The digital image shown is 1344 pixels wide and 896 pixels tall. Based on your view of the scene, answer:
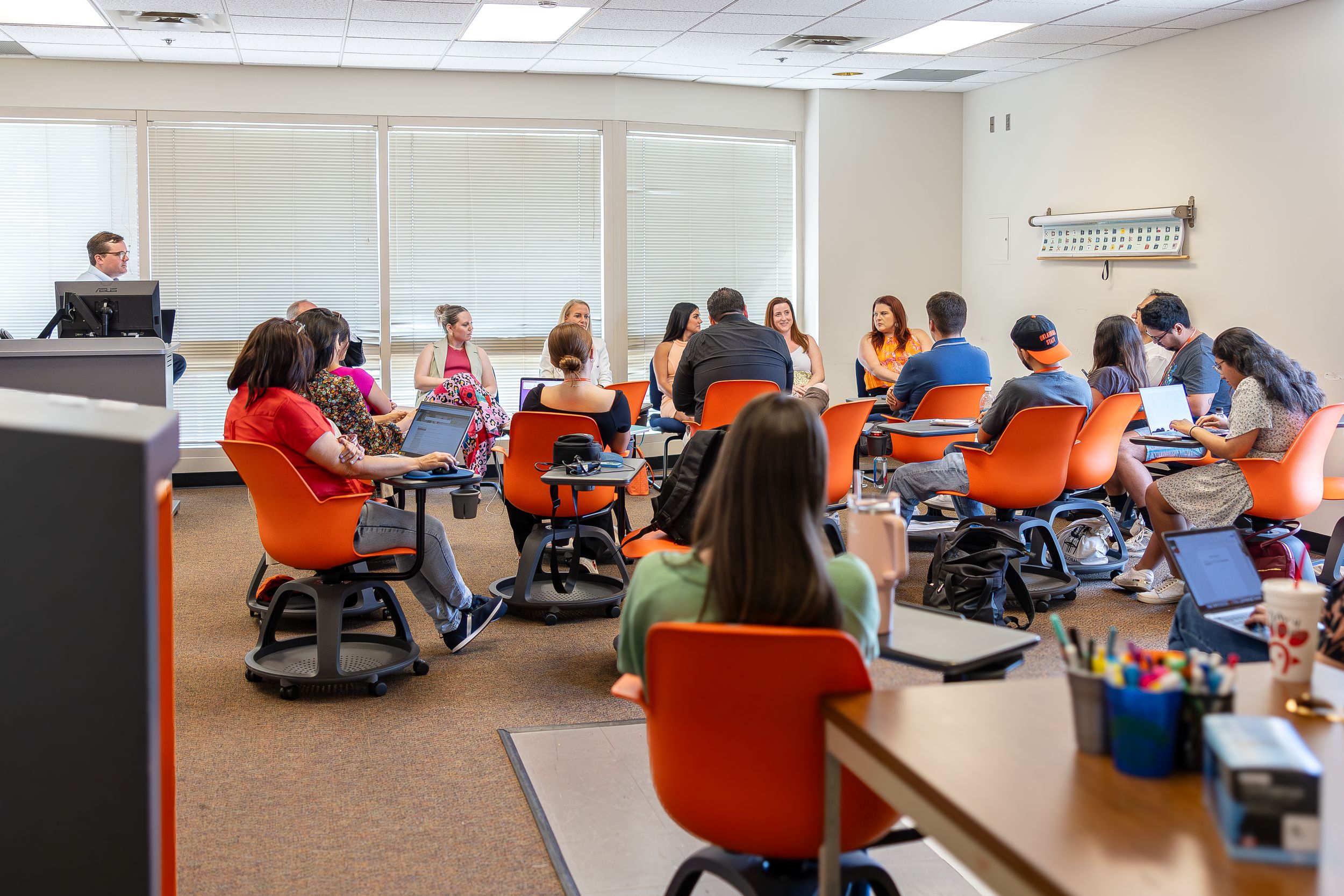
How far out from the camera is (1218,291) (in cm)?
664

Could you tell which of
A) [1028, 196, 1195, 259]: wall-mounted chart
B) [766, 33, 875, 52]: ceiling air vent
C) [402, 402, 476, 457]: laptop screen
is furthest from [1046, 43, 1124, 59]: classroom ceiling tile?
[402, 402, 476, 457]: laptop screen

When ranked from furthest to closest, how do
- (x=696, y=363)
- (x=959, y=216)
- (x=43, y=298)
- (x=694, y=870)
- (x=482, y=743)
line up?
(x=959, y=216), (x=43, y=298), (x=696, y=363), (x=482, y=743), (x=694, y=870)

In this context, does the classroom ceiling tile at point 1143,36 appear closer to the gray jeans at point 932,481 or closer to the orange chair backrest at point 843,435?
the gray jeans at point 932,481

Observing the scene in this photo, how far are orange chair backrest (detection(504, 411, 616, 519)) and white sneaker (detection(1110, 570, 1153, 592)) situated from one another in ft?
7.78

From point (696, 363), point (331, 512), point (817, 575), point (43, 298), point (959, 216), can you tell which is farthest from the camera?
point (959, 216)

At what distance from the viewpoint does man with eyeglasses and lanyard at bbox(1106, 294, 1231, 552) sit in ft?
18.7

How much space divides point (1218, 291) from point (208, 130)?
261 inches

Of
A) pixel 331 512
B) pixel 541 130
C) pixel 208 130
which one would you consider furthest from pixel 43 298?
pixel 331 512

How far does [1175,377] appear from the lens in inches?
237

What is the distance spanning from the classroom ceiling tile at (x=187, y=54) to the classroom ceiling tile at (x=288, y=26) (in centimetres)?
66

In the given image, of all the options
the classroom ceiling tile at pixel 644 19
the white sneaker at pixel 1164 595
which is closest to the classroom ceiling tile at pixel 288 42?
the classroom ceiling tile at pixel 644 19

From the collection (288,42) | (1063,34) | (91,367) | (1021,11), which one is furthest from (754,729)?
(288,42)

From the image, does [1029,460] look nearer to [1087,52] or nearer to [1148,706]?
[1148,706]

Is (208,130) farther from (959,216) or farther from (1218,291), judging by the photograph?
(1218,291)
